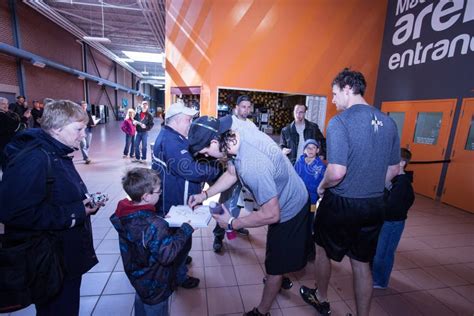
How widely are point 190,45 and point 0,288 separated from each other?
6419mm

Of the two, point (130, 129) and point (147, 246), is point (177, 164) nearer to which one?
point (147, 246)

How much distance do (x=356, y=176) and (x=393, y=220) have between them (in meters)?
0.94

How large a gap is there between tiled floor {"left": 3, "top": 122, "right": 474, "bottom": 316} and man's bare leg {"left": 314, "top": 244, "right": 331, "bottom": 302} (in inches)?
7.4

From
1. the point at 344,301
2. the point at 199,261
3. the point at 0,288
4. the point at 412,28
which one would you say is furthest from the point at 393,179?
the point at 412,28

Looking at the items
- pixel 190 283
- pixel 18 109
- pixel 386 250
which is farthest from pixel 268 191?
pixel 18 109

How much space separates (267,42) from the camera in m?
6.40

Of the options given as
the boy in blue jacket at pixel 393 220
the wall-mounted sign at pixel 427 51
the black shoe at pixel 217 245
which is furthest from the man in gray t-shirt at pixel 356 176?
the wall-mounted sign at pixel 427 51

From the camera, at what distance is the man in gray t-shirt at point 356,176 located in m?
1.59

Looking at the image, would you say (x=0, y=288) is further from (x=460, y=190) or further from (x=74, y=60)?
(x=74, y=60)

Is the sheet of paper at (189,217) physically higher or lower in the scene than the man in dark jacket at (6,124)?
lower

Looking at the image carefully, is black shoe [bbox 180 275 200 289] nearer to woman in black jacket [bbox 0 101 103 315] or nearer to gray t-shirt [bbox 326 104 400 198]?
woman in black jacket [bbox 0 101 103 315]

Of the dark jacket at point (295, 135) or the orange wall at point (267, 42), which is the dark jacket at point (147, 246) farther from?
the orange wall at point (267, 42)

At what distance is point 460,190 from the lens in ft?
16.0

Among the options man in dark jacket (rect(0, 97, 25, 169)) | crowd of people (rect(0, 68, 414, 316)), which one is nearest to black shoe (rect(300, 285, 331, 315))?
crowd of people (rect(0, 68, 414, 316))
